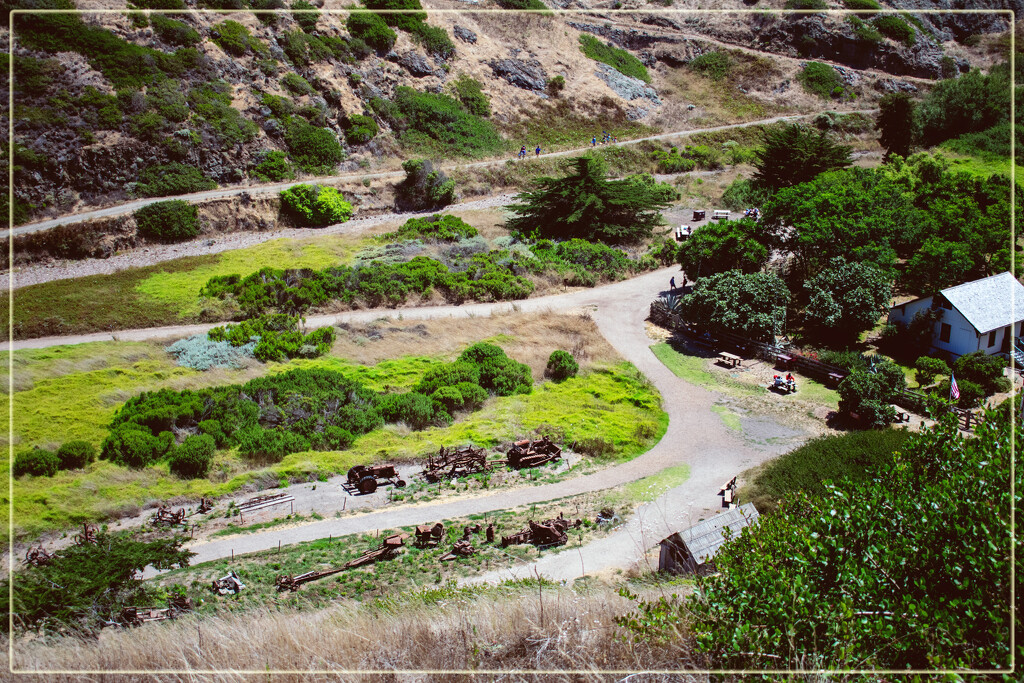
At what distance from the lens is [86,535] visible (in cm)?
1738

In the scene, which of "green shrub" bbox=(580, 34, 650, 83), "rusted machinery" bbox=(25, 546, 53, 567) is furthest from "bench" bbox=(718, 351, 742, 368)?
"green shrub" bbox=(580, 34, 650, 83)

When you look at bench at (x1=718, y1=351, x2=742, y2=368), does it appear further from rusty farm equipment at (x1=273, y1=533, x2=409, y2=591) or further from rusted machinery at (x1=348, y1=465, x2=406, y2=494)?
rusty farm equipment at (x1=273, y1=533, x2=409, y2=591)

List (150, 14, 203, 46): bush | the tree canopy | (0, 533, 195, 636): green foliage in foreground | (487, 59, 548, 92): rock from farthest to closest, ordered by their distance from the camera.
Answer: (487, 59, 548, 92): rock
(150, 14, 203, 46): bush
the tree canopy
(0, 533, 195, 636): green foliage in foreground

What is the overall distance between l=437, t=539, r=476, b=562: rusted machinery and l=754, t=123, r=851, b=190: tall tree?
3975 centimetres

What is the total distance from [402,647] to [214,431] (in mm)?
15639

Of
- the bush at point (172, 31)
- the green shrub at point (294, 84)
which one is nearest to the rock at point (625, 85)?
the green shrub at point (294, 84)

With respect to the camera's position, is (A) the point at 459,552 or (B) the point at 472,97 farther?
(B) the point at 472,97

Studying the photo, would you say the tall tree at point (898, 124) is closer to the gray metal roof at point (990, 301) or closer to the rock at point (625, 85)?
the rock at point (625, 85)

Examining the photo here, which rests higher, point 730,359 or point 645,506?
point 730,359

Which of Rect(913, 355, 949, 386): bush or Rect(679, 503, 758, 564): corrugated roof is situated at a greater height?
Rect(913, 355, 949, 386): bush

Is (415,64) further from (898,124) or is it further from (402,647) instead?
(402,647)

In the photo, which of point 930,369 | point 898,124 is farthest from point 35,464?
point 898,124

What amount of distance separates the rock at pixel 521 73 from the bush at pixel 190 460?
56.0 m

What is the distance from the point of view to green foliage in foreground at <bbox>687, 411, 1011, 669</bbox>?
809cm
